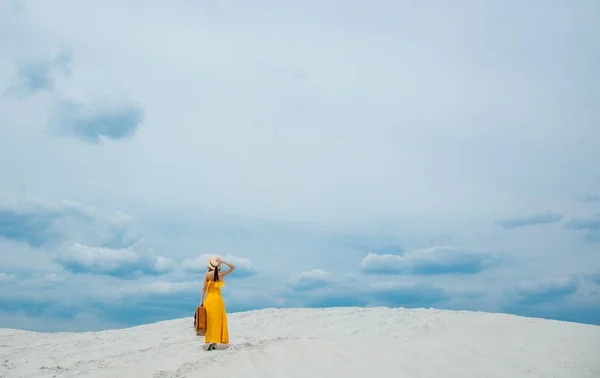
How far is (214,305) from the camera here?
1011 cm

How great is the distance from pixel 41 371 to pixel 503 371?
8.33 meters

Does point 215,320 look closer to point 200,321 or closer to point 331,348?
point 200,321

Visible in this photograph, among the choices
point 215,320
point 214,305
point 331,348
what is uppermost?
point 214,305

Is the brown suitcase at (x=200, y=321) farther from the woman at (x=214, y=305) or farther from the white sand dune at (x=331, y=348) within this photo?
the white sand dune at (x=331, y=348)

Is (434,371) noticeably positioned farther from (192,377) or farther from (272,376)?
(192,377)

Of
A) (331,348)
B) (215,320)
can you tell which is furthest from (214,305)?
(331,348)

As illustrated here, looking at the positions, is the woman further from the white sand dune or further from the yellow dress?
the white sand dune

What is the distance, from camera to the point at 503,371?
9203 mm

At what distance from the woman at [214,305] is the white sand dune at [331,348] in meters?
0.28

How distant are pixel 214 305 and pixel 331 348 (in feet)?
7.74

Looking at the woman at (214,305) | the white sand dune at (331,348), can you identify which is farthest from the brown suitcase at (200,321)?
the white sand dune at (331,348)

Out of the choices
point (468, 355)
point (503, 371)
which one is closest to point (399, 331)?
point (468, 355)

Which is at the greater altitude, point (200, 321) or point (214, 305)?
point (214, 305)

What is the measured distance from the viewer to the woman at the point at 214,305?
9.99 metres
